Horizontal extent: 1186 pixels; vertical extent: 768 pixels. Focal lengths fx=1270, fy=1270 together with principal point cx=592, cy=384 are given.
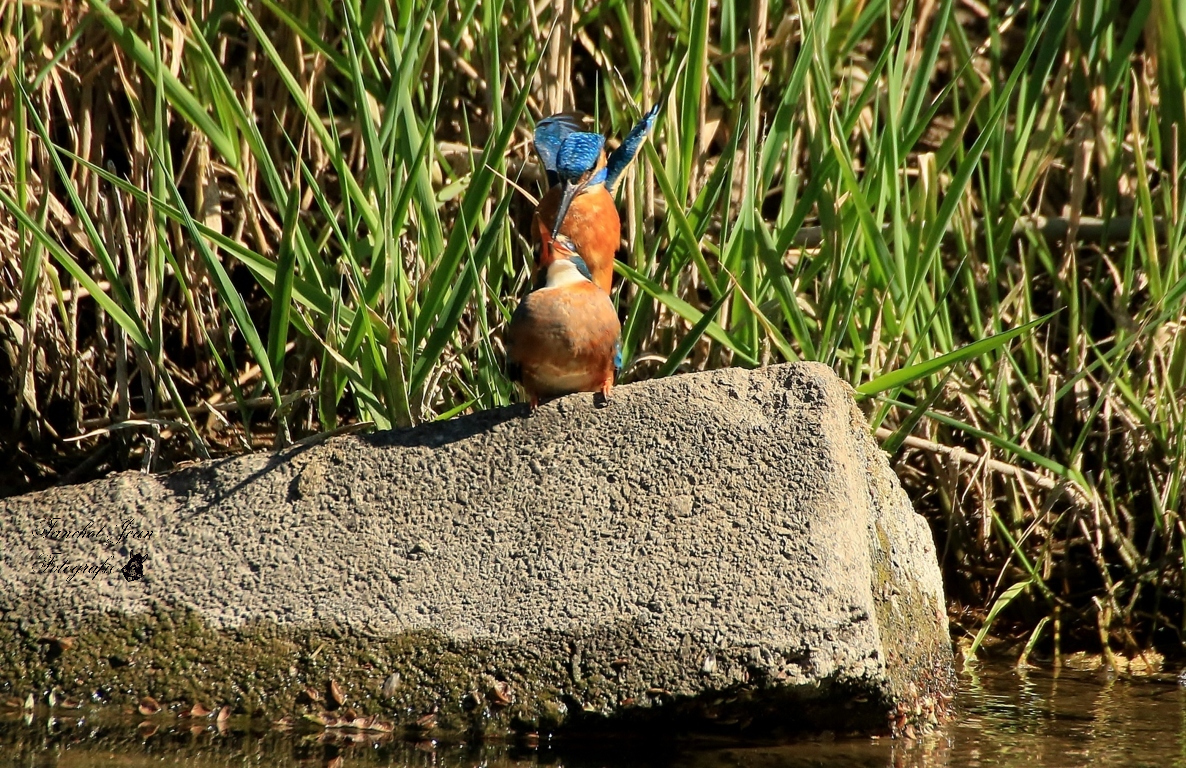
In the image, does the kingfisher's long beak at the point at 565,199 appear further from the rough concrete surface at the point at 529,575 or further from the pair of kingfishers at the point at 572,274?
the rough concrete surface at the point at 529,575

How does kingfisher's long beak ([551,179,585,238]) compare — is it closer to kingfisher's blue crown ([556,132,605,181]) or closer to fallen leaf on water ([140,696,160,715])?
kingfisher's blue crown ([556,132,605,181])

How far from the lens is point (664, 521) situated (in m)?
2.46

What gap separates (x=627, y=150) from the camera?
3.04m

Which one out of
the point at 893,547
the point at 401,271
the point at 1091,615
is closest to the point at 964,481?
the point at 1091,615

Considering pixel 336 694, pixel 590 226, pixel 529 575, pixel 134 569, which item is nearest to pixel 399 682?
pixel 336 694

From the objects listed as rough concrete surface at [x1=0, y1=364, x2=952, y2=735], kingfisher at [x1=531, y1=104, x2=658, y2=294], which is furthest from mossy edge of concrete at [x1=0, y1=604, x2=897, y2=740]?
kingfisher at [x1=531, y1=104, x2=658, y2=294]

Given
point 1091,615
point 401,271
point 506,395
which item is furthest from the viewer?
point 1091,615

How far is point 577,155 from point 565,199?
0.45 feet

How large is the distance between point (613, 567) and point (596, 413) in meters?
0.35

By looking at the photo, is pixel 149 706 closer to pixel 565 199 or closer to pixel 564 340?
pixel 564 340

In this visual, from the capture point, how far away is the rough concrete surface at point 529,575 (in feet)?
7.63

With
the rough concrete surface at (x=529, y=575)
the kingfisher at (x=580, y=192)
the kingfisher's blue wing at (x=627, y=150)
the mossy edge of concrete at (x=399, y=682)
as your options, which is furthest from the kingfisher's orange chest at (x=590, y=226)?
the mossy edge of concrete at (x=399, y=682)

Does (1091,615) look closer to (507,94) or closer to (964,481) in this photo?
(964,481)

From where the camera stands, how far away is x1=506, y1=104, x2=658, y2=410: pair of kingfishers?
2.57 meters
